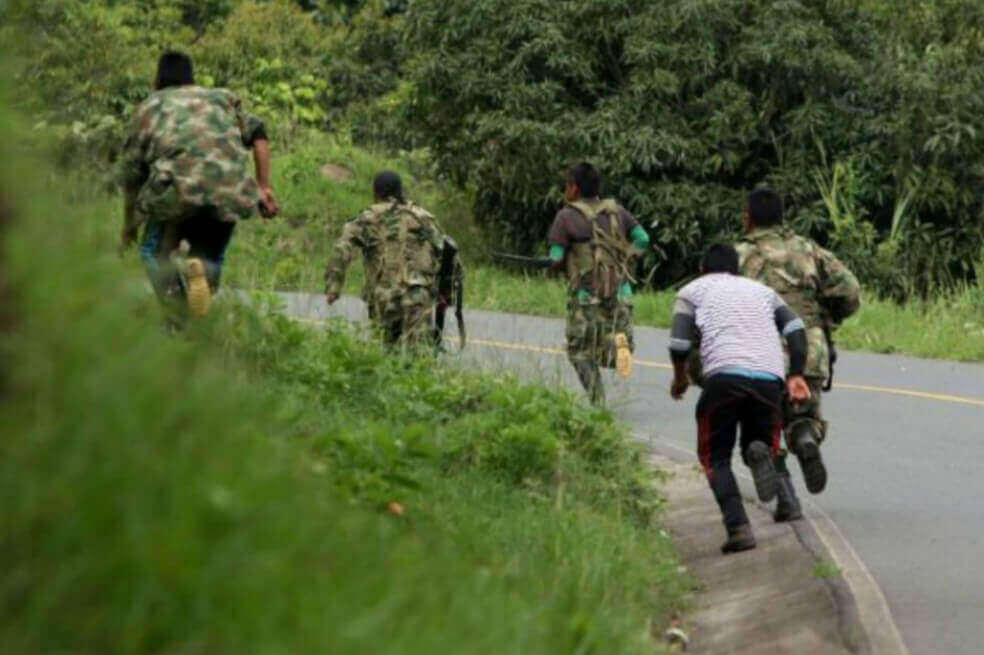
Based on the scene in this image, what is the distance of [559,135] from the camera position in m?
29.4

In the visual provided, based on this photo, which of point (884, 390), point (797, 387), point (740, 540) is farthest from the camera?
point (884, 390)

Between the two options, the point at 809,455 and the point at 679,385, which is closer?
the point at 679,385

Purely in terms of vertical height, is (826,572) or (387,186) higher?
(387,186)

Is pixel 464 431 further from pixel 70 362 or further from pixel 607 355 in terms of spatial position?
pixel 70 362

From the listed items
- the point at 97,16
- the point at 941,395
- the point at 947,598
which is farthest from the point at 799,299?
the point at 97,16

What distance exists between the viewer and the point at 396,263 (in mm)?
14789

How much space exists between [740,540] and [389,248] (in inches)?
170

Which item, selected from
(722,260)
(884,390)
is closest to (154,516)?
(722,260)

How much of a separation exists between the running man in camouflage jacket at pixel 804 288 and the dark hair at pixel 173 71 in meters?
3.02

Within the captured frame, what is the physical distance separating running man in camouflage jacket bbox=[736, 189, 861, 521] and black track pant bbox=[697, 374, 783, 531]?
0.85 m

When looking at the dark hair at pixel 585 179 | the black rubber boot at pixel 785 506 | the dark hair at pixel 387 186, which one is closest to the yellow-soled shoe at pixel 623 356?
the dark hair at pixel 585 179

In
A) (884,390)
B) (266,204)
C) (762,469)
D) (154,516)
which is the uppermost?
(154,516)

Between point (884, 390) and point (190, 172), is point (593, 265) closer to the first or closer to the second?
point (190, 172)

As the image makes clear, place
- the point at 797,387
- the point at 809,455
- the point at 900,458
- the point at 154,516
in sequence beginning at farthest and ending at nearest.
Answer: the point at 900,458 → the point at 809,455 → the point at 797,387 → the point at 154,516
